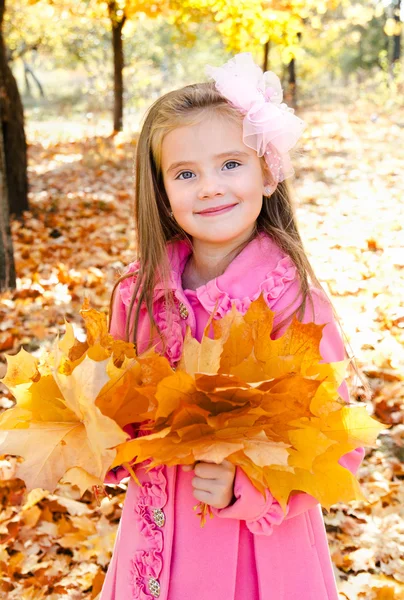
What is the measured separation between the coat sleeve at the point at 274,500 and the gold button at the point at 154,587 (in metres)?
0.26

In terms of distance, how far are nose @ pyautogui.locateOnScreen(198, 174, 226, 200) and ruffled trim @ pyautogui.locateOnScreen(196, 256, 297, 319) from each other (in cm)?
20

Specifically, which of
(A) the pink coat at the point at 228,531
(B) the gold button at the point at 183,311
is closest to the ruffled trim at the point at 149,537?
(A) the pink coat at the point at 228,531

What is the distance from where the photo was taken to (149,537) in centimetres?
156

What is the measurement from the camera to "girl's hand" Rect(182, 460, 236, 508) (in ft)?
4.42

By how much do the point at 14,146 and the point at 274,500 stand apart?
22.5 ft

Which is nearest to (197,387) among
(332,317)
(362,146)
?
(332,317)

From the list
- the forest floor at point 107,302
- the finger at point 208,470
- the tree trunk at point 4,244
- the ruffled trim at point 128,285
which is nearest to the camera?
the finger at point 208,470

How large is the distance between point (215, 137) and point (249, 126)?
8cm

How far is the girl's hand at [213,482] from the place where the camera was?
1349mm

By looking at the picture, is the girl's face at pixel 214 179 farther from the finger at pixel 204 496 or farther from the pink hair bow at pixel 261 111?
the finger at pixel 204 496

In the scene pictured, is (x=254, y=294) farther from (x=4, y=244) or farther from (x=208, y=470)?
(x=4, y=244)

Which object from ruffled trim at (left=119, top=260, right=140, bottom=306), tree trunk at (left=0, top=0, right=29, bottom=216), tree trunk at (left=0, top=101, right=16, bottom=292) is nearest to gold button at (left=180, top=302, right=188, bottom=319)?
ruffled trim at (left=119, top=260, right=140, bottom=306)

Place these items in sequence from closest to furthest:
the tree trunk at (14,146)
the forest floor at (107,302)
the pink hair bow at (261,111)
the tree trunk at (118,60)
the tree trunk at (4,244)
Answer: the pink hair bow at (261,111) < the forest floor at (107,302) < the tree trunk at (4,244) < the tree trunk at (14,146) < the tree trunk at (118,60)

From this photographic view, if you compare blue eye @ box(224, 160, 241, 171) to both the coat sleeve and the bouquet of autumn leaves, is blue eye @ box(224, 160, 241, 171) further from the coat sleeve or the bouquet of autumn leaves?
the bouquet of autumn leaves
